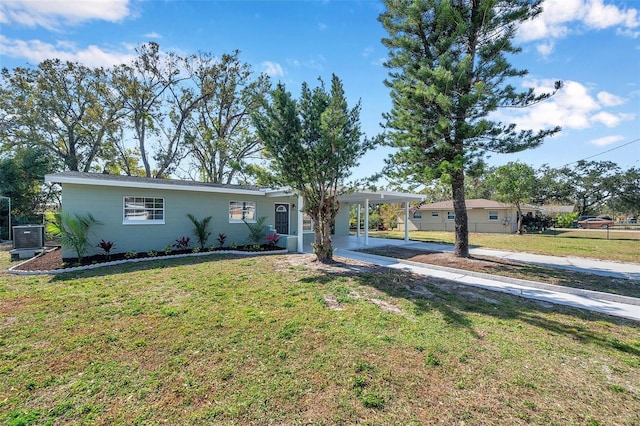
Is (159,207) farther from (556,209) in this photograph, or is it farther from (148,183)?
(556,209)

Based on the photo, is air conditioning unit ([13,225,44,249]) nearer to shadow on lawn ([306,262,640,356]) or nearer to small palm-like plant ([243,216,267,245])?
small palm-like plant ([243,216,267,245])

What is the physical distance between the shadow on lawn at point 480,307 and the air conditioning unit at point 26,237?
1045 centimetres

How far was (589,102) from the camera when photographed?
14.2m

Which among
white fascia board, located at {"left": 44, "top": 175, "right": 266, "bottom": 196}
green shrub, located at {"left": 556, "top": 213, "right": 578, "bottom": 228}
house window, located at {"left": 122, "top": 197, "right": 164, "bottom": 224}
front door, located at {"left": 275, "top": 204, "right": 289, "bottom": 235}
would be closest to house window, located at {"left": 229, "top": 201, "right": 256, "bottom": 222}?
white fascia board, located at {"left": 44, "top": 175, "right": 266, "bottom": 196}

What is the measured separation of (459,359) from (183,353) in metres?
3.25

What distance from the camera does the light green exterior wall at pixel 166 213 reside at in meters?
9.20

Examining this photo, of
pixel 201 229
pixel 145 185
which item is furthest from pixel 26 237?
pixel 201 229

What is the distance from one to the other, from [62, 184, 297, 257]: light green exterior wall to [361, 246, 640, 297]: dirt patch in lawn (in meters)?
6.87

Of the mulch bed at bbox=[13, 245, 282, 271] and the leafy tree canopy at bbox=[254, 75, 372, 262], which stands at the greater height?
the leafy tree canopy at bbox=[254, 75, 372, 262]

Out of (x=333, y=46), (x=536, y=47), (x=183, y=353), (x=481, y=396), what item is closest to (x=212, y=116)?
(x=333, y=46)

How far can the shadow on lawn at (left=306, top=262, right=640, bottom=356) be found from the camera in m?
4.04

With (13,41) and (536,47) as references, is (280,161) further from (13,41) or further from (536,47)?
(13,41)

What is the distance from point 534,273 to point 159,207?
12.6 metres

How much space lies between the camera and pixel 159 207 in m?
10.7
